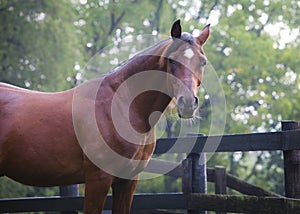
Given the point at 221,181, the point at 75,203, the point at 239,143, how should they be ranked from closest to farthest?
the point at 239,143 < the point at 75,203 < the point at 221,181

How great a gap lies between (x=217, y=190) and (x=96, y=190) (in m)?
2.57

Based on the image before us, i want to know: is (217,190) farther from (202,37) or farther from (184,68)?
(184,68)

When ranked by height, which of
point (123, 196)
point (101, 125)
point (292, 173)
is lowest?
point (123, 196)

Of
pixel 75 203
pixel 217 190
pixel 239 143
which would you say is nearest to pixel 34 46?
pixel 75 203

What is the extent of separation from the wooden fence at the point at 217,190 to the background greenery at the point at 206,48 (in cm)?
666

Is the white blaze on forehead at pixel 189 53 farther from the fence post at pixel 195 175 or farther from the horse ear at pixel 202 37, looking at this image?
the fence post at pixel 195 175

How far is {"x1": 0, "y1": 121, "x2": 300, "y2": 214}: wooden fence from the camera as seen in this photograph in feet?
11.5

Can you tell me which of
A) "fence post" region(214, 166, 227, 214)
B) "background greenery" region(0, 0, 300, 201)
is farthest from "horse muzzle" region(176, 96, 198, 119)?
"background greenery" region(0, 0, 300, 201)

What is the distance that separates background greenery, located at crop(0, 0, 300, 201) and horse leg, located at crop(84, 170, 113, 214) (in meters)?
8.47

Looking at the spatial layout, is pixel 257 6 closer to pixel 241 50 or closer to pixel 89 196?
pixel 241 50

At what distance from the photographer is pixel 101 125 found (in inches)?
132

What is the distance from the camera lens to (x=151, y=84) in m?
3.47

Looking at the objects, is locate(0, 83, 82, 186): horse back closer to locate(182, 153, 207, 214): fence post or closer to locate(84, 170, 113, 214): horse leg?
locate(84, 170, 113, 214): horse leg

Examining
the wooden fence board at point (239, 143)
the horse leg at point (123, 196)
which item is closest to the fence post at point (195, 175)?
the wooden fence board at point (239, 143)
